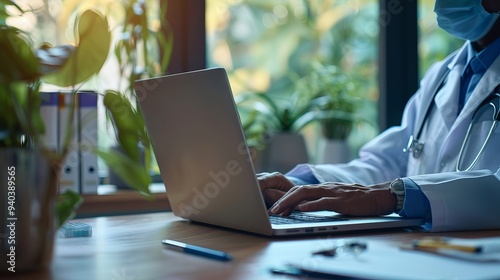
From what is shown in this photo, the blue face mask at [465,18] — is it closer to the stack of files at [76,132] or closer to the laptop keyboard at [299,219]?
the laptop keyboard at [299,219]

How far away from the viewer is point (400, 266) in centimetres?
95

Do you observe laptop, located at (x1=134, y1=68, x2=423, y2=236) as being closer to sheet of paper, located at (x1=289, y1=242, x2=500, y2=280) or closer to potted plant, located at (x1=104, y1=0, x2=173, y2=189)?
sheet of paper, located at (x1=289, y1=242, x2=500, y2=280)

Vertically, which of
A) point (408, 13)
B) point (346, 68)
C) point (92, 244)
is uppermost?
point (408, 13)

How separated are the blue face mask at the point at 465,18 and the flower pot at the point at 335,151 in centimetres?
92

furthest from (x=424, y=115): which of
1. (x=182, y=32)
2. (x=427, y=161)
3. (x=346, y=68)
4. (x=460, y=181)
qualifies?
(x=346, y=68)

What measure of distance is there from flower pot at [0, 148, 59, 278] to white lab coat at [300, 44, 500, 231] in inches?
29.3

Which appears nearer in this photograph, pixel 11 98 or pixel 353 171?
pixel 11 98

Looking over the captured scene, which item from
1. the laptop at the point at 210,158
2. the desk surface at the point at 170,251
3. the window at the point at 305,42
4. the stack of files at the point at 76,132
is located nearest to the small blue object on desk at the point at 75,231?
the desk surface at the point at 170,251

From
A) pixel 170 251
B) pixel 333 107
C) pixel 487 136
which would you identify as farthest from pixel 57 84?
pixel 333 107

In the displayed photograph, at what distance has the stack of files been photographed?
2.17m

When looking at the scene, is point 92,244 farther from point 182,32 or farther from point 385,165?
point 182,32

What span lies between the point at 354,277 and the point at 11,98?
51 cm

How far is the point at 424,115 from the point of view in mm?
2018

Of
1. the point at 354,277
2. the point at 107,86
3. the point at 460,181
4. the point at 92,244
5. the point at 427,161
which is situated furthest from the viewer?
the point at 107,86
